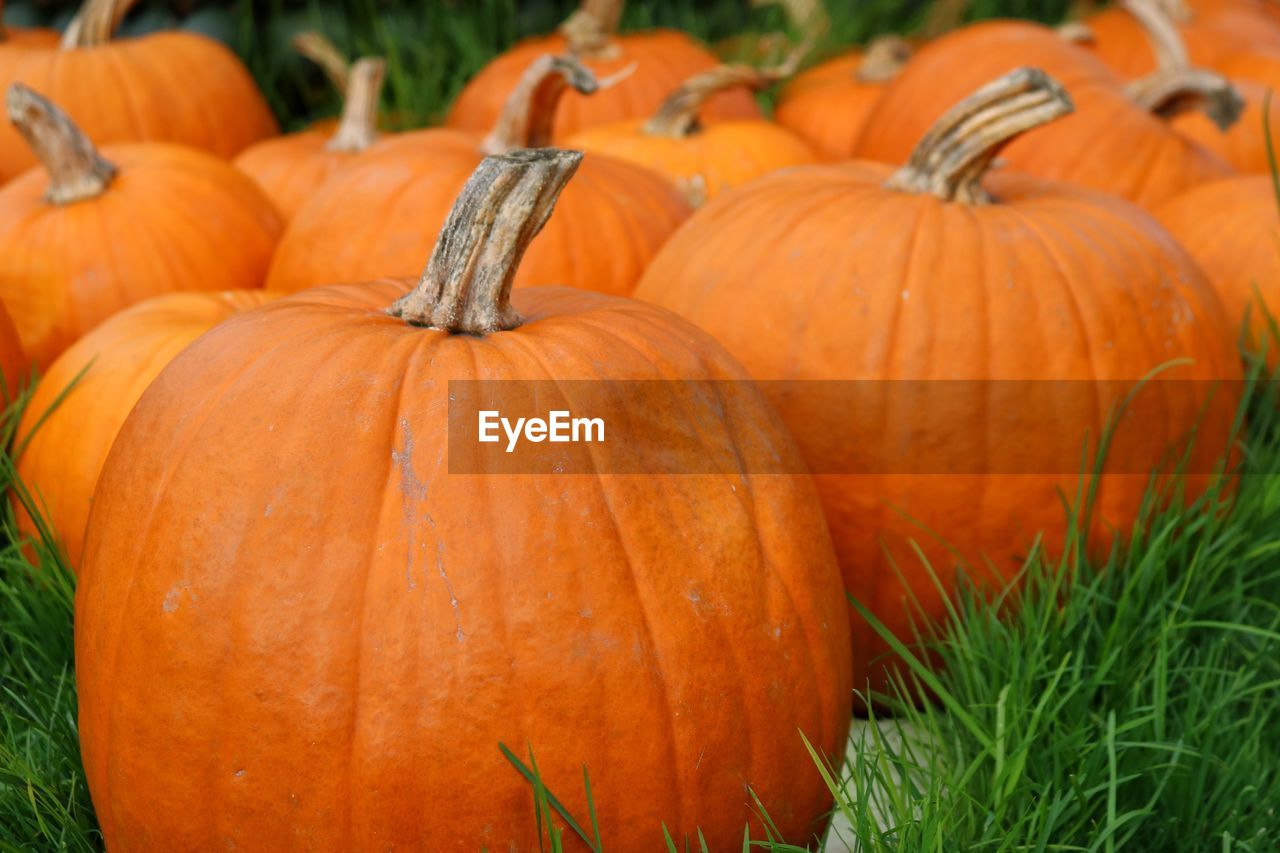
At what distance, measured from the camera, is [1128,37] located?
14.7ft

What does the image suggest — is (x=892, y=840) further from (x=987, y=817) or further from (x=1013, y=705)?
(x=1013, y=705)

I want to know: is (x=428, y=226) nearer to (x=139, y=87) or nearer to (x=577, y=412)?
(x=577, y=412)

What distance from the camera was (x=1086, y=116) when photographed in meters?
3.02

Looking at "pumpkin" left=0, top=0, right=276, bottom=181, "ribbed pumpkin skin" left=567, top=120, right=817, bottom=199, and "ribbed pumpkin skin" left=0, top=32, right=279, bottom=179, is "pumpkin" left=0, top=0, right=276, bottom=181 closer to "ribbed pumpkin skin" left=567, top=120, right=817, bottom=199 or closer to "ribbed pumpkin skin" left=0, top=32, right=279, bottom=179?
"ribbed pumpkin skin" left=0, top=32, right=279, bottom=179

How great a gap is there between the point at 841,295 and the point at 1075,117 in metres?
1.39

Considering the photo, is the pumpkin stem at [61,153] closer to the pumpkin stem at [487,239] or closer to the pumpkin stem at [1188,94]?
the pumpkin stem at [487,239]

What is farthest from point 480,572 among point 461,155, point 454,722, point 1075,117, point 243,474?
point 1075,117

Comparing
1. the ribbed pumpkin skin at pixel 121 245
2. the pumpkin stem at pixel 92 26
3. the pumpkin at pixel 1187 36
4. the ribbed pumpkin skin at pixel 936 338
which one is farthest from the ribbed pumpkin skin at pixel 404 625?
the pumpkin at pixel 1187 36

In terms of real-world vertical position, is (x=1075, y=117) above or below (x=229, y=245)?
above

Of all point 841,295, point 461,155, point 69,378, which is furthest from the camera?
point 461,155

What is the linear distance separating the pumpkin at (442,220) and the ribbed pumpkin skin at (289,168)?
65cm

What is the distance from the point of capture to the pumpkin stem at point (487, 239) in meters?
1.50

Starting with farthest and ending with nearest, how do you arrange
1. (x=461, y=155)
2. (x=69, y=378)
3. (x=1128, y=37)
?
(x=1128, y=37)
(x=461, y=155)
(x=69, y=378)

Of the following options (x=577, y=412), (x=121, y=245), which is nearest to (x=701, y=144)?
(x=121, y=245)
